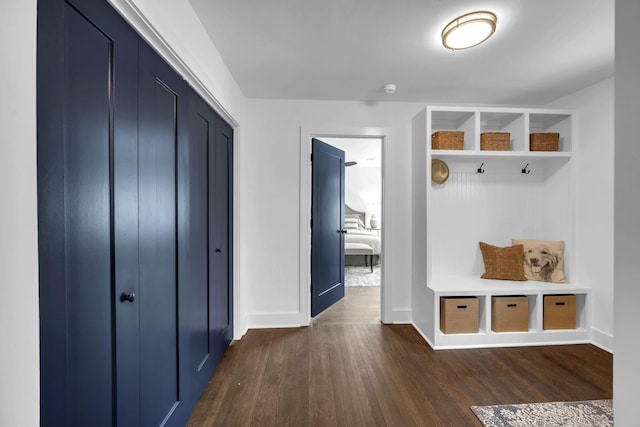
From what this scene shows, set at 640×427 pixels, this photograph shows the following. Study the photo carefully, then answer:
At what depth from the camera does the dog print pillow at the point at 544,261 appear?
110 inches

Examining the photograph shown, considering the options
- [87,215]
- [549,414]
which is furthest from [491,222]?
[87,215]

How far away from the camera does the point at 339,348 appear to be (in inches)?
100

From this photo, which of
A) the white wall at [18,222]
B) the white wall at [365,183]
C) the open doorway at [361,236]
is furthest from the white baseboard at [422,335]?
the white wall at [365,183]

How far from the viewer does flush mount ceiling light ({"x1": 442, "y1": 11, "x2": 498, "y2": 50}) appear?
5.56 feet

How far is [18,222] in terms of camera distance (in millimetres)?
609

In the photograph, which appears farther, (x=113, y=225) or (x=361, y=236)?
(x=361, y=236)

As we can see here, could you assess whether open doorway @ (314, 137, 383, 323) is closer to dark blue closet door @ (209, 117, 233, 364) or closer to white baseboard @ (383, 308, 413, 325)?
white baseboard @ (383, 308, 413, 325)

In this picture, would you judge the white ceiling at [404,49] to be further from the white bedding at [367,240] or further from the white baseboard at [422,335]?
the white bedding at [367,240]

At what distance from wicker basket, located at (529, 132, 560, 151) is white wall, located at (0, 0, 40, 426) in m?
3.59

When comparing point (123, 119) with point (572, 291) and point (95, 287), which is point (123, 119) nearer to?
point (95, 287)

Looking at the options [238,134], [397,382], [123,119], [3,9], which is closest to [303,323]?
[397,382]

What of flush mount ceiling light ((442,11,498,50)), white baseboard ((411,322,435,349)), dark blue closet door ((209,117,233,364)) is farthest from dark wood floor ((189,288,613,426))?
flush mount ceiling light ((442,11,498,50))

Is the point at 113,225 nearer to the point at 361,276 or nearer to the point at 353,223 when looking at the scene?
the point at 361,276

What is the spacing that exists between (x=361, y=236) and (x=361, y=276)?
3.18 feet
